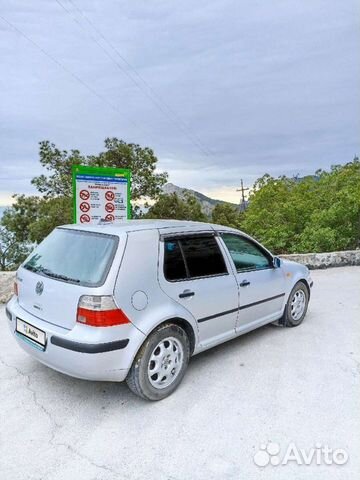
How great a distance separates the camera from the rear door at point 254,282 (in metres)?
3.64

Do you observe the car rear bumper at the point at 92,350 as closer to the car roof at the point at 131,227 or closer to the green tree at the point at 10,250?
the car roof at the point at 131,227

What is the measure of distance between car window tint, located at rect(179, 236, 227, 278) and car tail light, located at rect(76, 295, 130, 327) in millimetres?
851

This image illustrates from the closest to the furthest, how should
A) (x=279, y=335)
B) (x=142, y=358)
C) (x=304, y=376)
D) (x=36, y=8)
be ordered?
(x=142, y=358) → (x=304, y=376) → (x=279, y=335) → (x=36, y=8)

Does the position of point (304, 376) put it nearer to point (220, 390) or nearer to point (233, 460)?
point (220, 390)

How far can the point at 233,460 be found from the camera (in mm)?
2199

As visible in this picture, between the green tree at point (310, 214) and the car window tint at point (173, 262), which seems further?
the green tree at point (310, 214)

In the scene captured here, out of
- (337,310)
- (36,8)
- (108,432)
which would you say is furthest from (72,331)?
(36,8)

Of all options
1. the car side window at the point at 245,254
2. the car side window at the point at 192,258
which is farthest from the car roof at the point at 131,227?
the car side window at the point at 245,254

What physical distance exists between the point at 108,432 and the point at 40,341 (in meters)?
0.87

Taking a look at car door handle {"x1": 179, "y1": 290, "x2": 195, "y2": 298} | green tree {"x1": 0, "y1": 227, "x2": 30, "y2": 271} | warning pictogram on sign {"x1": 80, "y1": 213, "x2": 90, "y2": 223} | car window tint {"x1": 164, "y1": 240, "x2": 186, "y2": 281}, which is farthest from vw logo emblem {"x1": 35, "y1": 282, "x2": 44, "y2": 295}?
green tree {"x1": 0, "y1": 227, "x2": 30, "y2": 271}

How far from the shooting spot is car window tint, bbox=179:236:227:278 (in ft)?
10.4

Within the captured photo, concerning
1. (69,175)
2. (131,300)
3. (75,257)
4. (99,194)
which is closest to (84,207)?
(99,194)

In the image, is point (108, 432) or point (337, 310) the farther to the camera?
point (337, 310)

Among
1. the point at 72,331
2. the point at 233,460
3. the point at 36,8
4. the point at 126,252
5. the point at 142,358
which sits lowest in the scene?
the point at 233,460
